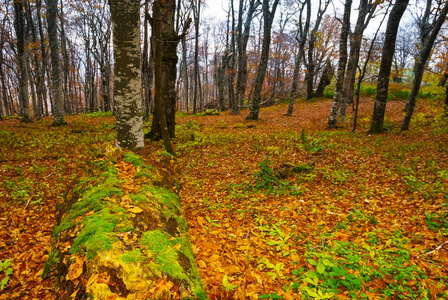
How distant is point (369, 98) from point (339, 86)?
13.3m

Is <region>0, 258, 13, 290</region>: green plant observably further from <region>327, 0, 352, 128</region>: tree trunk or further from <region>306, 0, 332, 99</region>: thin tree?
<region>306, 0, 332, 99</region>: thin tree

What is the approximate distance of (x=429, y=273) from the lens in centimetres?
254

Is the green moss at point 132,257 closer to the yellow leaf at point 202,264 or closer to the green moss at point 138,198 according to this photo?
the green moss at point 138,198

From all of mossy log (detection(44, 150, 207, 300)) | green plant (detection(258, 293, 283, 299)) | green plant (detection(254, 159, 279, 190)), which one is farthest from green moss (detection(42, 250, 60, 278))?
green plant (detection(254, 159, 279, 190))

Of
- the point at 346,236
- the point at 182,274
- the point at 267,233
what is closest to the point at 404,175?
the point at 346,236

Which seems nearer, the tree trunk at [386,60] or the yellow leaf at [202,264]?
the yellow leaf at [202,264]

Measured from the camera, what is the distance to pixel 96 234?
1996 millimetres

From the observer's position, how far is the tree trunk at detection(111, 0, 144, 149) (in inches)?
175

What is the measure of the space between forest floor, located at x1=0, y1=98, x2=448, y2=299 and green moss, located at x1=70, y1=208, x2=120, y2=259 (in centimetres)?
77

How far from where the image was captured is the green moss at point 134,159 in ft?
13.1

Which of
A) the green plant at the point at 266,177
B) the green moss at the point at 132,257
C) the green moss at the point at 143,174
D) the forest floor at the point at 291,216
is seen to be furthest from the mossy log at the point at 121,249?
the green plant at the point at 266,177

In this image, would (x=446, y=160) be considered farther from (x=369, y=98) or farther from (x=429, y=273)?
(x=369, y=98)

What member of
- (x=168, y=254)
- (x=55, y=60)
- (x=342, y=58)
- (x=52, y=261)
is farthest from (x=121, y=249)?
(x=55, y=60)

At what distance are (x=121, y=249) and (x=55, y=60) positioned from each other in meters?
13.8
